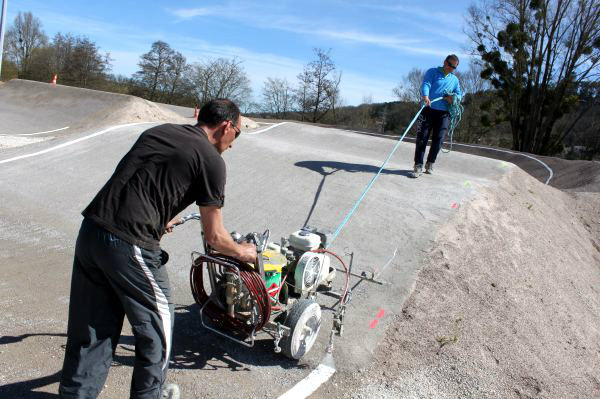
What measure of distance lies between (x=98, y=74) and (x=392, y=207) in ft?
119

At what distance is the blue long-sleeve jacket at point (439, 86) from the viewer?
7863mm

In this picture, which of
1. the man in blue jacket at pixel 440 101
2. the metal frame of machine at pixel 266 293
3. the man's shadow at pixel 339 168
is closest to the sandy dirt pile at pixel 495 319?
the metal frame of machine at pixel 266 293

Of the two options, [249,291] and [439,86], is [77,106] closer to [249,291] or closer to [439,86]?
[439,86]

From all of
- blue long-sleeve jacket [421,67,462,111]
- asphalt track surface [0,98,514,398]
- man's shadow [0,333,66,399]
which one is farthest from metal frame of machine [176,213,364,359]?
blue long-sleeve jacket [421,67,462,111]

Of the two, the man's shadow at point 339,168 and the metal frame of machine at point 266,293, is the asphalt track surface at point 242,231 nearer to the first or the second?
the man's shadow at point 339,168

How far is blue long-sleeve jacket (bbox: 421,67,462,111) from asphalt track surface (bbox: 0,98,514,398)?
1293 mm

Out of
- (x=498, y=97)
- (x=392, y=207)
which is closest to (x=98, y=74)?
(x=498, y=97)

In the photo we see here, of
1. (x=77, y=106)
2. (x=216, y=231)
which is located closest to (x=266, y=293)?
(x=216, y=231)

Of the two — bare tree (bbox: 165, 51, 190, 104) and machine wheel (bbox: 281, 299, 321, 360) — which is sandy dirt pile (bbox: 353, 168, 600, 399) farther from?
bare tree (bbox: 165, 51, 190, 104)

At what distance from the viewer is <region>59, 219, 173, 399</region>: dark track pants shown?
2.55m

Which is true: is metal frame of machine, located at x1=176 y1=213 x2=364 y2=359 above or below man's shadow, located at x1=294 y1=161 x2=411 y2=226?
below

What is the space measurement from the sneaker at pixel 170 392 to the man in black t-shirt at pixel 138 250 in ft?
1.12

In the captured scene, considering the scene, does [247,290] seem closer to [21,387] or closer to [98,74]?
[21,387]

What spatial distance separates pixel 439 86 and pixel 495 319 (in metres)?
4.43
